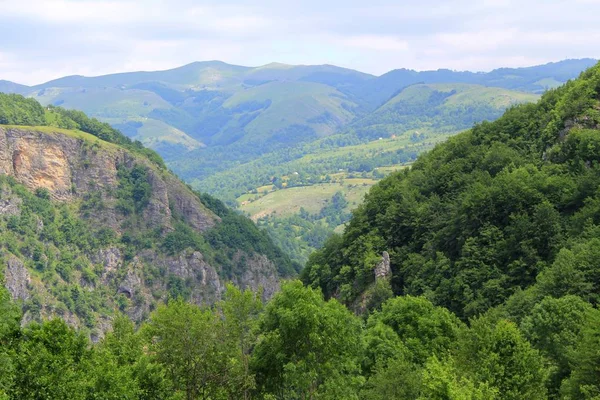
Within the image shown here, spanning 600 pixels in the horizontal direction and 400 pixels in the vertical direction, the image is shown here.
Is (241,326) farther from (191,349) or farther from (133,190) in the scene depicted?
(133,190)

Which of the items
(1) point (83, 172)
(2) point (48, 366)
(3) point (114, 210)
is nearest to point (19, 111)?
(1) point (83, 172)

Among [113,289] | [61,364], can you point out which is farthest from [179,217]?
[61,364]

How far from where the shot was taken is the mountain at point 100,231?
139500 millimetres

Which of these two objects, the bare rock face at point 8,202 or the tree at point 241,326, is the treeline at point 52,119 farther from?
the tree at point 241,326

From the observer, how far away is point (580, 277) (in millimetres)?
51719

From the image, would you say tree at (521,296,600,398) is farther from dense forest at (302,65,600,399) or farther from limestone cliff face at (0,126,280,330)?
limestone cliff face at (0,126,280,330)

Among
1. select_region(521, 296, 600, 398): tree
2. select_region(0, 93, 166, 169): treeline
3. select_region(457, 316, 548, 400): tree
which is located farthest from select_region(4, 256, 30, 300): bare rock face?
select_region(457, 316, 548, 400): tree

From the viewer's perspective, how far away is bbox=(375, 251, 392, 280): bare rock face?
76.2m

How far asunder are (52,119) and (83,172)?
2866cm

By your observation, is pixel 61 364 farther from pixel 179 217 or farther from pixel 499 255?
pixel 179 217

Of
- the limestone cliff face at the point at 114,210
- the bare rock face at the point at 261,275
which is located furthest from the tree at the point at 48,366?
the bare rock face at the point at 261,275

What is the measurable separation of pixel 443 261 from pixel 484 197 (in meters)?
9.46

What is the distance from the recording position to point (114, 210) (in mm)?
164375

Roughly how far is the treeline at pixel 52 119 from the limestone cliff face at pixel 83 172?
1134 cm
